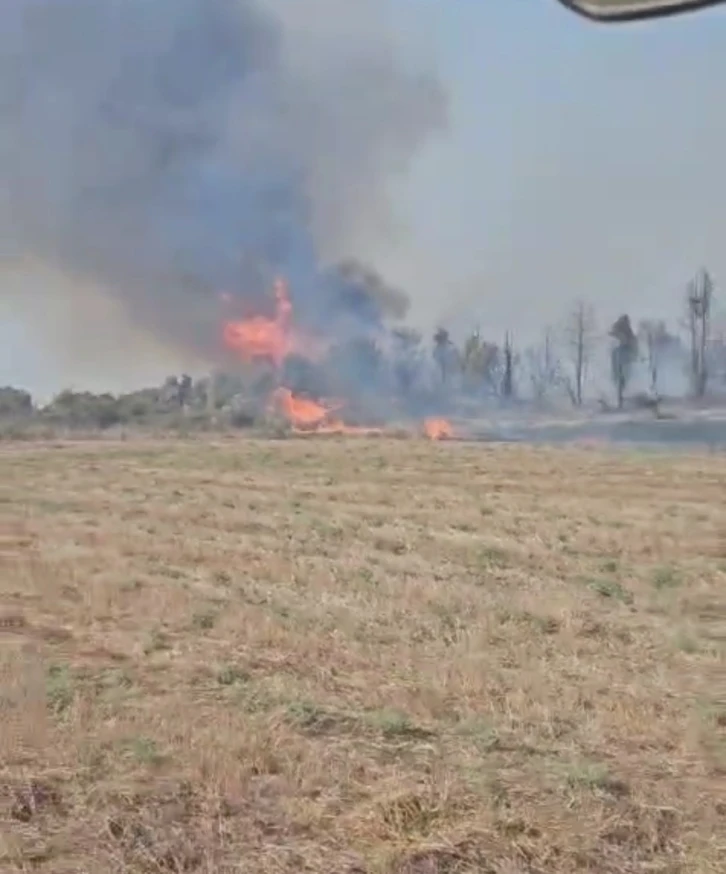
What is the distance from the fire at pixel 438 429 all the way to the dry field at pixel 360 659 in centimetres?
14

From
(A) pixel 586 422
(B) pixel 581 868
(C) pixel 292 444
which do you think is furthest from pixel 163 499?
(B) pixel 581 868

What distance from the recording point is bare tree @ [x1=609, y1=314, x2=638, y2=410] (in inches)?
185

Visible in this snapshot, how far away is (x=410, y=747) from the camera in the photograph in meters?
3.15

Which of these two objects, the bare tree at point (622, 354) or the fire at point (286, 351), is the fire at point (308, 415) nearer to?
the fire at point (286, 351)

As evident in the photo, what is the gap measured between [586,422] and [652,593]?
94 cm

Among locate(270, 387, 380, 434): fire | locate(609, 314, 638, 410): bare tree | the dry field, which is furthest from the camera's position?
locate(270, 387, 380, 434): fire

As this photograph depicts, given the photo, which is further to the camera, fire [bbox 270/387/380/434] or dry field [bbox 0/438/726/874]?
fire [bbox 270/387/380/434]

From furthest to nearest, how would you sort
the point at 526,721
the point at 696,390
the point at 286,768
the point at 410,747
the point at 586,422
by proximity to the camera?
the point at 586,422 < the point at 696,390 < the point at 526,721 < the point at 410,747 < the point at 286,768

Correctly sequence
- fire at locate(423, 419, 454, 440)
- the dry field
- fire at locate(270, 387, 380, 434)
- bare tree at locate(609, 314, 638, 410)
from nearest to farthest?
the dry field → bare tree at locate(609, 314, 638, 410) → fire at locate(423, 419, 454, 440) → fire at locate(270, 387, 380, 434)

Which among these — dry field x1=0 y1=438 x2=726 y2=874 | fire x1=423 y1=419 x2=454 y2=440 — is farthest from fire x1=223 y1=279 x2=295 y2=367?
fire x1=423 y1=419 x2=454 y2=440

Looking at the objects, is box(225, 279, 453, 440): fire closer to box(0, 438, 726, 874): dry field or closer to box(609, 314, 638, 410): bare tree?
box(0, 438, 726, 874): dry field

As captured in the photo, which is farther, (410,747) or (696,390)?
(696,390)

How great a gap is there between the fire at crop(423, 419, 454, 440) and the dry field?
143 millimetres

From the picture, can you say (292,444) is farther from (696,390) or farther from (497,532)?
(696,390)
